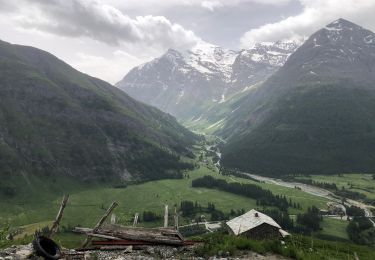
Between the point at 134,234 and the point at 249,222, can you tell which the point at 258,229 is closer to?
the point at 249,222

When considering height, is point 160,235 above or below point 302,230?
above

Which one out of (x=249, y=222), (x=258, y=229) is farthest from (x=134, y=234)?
(x=249, y=222)

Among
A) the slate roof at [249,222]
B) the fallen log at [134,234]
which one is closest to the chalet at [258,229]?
the slate roof at [249,222]

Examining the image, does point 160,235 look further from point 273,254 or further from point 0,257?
point 0,257

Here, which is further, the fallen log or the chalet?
the chalet

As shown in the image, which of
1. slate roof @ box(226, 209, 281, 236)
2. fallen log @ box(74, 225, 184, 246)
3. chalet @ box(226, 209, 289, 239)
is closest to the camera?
fallen log @ box(74, 225, 184, 246)

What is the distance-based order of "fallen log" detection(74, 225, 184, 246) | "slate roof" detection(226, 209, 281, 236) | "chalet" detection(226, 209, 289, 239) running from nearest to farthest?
"fallen log" detection(74, 225, 184, 246) → "chalet" detection(226, 209, 289, 239) → "slate roof" detection(226, 209, 281, 236)

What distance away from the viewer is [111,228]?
4441 centimetres

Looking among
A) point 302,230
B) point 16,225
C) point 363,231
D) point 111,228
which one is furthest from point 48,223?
point 111,228

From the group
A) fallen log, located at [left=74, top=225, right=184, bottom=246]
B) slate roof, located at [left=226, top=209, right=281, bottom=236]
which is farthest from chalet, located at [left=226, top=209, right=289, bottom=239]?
fallen log, located at [left=74, top=225, right=184, bottom=246]

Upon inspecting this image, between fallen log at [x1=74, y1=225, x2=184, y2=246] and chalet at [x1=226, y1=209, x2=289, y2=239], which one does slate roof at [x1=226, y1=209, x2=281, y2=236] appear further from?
fallen log at [x1=74, y1=225, x2=184, y2=246]

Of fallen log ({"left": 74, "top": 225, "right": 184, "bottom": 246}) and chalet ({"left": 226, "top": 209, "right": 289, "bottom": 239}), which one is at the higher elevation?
fallen log ({"left": 74, "top": 225, "right": 184, "bottom": 246})

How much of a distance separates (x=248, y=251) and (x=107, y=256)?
1484 cm

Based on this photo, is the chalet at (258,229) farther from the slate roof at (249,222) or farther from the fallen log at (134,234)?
the fallen log at (134,234)
